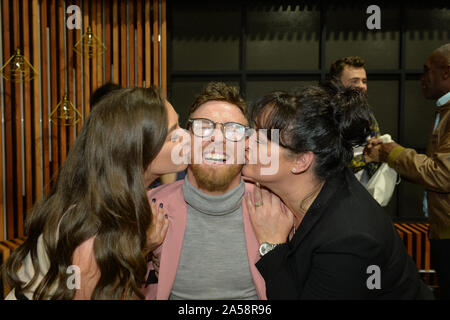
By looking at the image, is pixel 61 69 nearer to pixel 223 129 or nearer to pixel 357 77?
pixel 223 129

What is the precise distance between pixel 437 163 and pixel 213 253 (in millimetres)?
1509

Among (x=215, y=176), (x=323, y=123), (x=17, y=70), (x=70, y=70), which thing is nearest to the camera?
(x=323, y=123)

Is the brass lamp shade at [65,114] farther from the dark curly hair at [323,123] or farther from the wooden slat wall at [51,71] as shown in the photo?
the dark curly hair at [323,123]

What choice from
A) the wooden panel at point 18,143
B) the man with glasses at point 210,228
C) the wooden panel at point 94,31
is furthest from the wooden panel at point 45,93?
the man with glasses at point 210,228

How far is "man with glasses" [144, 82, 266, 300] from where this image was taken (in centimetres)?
167

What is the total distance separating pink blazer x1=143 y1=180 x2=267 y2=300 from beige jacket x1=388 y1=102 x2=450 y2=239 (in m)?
1.10

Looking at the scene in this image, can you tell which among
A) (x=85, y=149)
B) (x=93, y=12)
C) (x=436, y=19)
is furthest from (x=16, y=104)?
(x=436, y=19)

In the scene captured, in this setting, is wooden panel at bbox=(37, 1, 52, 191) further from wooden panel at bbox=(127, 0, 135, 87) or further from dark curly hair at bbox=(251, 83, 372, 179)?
dark curly hair at bbox=(251, 83, 372, 179)

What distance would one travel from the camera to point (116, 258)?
4.20 ft

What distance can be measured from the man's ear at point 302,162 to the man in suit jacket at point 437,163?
95 cm

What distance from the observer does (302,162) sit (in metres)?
1.62

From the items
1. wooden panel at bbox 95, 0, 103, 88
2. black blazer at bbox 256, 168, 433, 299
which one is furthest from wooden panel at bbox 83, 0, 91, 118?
black blazer at bbox 256, 168, 433, 299

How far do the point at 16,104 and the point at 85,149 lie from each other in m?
2.78

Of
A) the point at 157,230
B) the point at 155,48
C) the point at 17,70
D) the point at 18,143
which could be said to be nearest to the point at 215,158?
the point at 157,230
